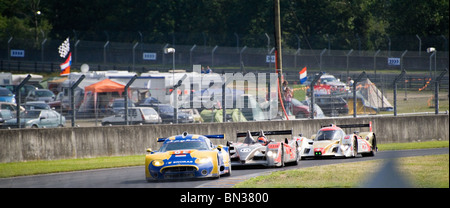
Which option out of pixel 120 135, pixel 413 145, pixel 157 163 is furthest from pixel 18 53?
pixel 157 163

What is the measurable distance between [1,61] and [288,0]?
2866cm

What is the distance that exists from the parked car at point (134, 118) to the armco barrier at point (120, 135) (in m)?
0.88

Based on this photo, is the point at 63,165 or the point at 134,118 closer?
the point at 63,165

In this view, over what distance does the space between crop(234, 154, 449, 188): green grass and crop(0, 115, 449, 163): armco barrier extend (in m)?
6.95

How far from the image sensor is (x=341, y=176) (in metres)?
14.8

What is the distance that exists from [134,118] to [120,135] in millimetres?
1599

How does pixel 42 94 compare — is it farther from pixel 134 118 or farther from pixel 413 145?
pixel 413 145

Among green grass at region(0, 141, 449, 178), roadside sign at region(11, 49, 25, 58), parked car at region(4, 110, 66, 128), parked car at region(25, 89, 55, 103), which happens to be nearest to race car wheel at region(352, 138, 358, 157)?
green grass at region(0, 141, 449, 178)

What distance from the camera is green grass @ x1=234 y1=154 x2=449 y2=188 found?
522 inches

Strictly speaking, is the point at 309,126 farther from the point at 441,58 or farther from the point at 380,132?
the point at 441,58

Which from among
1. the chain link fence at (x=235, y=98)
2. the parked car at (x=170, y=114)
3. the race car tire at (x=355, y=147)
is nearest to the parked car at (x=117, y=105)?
the chain link fence at (x=235, y=98)

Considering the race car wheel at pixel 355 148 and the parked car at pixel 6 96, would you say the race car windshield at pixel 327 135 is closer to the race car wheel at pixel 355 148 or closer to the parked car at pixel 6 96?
the race car wheel at pixel 355 148

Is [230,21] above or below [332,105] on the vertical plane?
above

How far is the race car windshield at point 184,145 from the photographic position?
51.8ft
